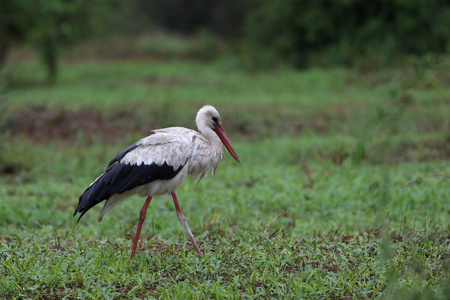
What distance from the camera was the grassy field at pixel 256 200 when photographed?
3832 mm

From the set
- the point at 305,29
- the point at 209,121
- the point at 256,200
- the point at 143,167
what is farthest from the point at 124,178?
the point at 305,29

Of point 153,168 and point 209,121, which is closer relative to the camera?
point 153,168

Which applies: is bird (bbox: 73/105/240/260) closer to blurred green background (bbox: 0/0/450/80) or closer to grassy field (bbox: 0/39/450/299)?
grassy field (bbox: 0/39/450/299)

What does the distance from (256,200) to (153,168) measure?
7.77 ft

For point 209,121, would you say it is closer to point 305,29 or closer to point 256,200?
point 256,200

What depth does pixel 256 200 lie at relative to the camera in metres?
6.59

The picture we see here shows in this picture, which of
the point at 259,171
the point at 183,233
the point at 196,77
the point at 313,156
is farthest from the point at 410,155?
the point at 196,77

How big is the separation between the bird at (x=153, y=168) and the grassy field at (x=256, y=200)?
424mm

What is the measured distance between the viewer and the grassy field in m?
3.83

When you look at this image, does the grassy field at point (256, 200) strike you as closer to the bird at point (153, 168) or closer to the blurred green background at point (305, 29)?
the bird at point (153, 168)

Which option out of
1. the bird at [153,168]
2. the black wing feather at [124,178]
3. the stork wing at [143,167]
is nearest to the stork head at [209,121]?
the bird at [153,168]

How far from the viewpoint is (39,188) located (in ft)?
23.9

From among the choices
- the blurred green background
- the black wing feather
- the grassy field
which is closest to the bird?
the black wing feather

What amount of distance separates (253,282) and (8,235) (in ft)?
8.26
